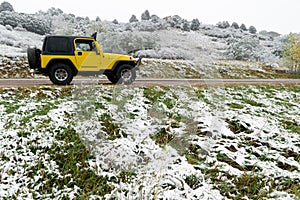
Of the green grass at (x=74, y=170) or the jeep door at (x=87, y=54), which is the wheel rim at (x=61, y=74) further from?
the green grass at (x=74, y=170)

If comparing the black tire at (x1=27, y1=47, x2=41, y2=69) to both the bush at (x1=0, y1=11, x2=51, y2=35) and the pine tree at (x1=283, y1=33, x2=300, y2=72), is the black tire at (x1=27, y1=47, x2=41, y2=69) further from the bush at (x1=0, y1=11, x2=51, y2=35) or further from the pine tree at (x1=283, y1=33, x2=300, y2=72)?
the pine tree at (x1=283, y1=33, x2=300, y2=72)

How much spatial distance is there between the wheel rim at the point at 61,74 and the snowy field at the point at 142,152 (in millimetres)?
1289

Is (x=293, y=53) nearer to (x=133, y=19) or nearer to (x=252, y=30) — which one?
(x=133, y=19)

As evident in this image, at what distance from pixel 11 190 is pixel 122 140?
2.09 metres

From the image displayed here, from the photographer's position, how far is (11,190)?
358cm

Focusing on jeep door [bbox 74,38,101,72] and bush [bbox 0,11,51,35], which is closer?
jeep door [bbox 74,38,101,72]

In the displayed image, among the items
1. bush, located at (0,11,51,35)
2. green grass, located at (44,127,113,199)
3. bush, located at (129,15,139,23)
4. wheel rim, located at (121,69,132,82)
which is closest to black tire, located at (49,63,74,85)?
wheel rim, located at (121,69,132,82)

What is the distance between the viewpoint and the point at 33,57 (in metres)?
7.16

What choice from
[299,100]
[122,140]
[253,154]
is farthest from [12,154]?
[299,100]

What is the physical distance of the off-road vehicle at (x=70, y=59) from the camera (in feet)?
23.5

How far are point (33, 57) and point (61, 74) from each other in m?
0.96

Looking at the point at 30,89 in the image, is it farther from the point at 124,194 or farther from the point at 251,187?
the point at 251,187

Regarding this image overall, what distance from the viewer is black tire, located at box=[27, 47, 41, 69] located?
7.13 meters

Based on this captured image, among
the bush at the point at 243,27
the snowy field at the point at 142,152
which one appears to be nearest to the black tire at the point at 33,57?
the snowy field at the point at 142,152
